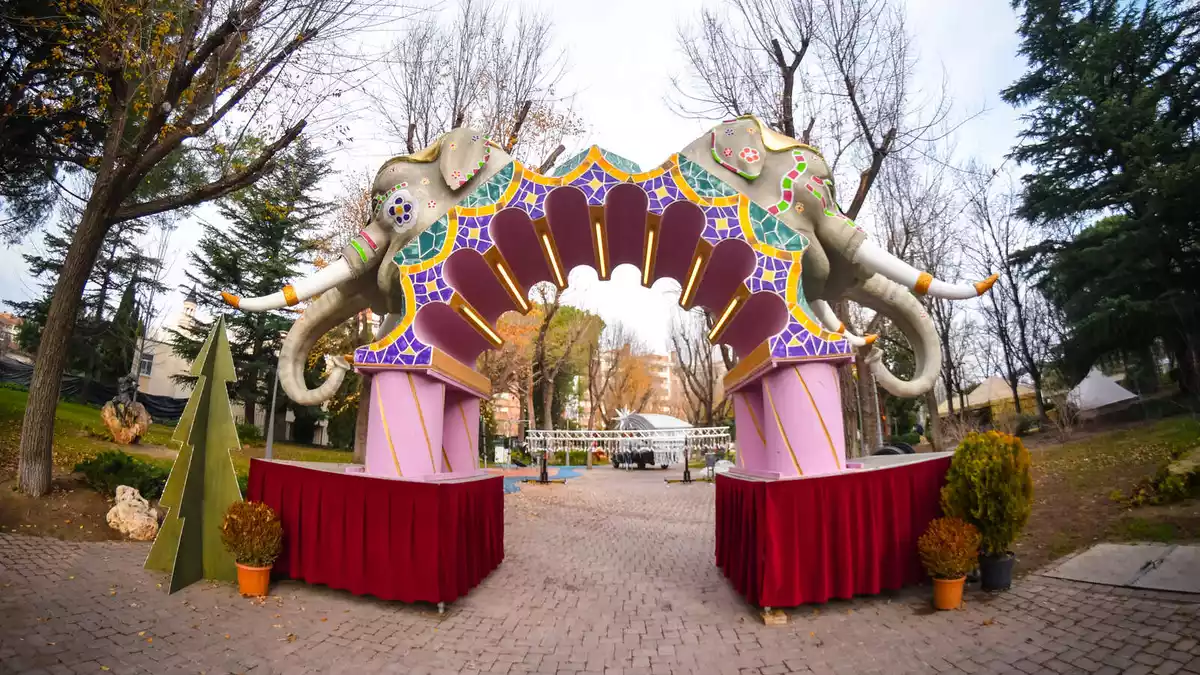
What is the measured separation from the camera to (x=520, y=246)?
673 centimetres

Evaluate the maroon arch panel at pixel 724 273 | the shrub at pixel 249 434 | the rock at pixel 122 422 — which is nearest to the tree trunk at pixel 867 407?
the maroon arch panel at pixel 724 273

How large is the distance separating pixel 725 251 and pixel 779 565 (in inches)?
124

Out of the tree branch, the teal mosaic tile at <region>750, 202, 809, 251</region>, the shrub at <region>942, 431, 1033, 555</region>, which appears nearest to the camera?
the shrub at <region>942, 431, 1033, 555</region>

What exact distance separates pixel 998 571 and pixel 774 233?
387 centimetres

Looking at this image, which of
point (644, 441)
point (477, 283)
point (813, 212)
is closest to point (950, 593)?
point (813, 212)

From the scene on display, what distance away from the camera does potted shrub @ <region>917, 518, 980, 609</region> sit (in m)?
4.95

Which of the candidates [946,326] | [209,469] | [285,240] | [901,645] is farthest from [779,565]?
[285,240]

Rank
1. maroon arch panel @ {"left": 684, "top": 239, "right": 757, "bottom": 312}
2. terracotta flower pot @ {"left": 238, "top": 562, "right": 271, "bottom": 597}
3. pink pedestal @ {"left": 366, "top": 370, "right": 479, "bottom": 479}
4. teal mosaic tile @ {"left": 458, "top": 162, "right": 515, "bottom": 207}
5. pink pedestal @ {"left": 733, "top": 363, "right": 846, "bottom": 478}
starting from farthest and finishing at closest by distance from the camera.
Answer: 1. teal mosaic tile @ {"left": 458, "top": 162, "right": 515, "bottom": 207}
2. maroon arch panel @ {"left": 684, "top": 239, "right": 757, "bottom": 312}
3. pink pedestal @ {"left": 366, "top": 370, "right": 479, "bottom": 479}
4. terracotta flower pot @ {"left": 238, "top": 562, "right": 271, "bottom": 597}
5. pink pedestal @ {"left": 733, "top": 363, "right": 846, "bottom": 478}

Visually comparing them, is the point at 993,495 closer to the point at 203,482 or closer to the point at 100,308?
the point at 203,482

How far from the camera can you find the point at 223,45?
7793 millimetres

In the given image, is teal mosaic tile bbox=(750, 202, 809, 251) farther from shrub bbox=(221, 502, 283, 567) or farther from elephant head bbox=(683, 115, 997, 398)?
shrub bbox=(221, 502, 283, 567)

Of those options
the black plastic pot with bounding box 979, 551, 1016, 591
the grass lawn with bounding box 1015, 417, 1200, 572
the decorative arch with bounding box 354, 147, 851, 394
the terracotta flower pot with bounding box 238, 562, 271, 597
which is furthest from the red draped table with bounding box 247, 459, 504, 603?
the grass lawn with bounding box 1015, 417, 1200, 572

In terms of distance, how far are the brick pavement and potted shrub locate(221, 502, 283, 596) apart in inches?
7.8

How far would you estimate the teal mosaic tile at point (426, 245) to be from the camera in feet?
19.9
